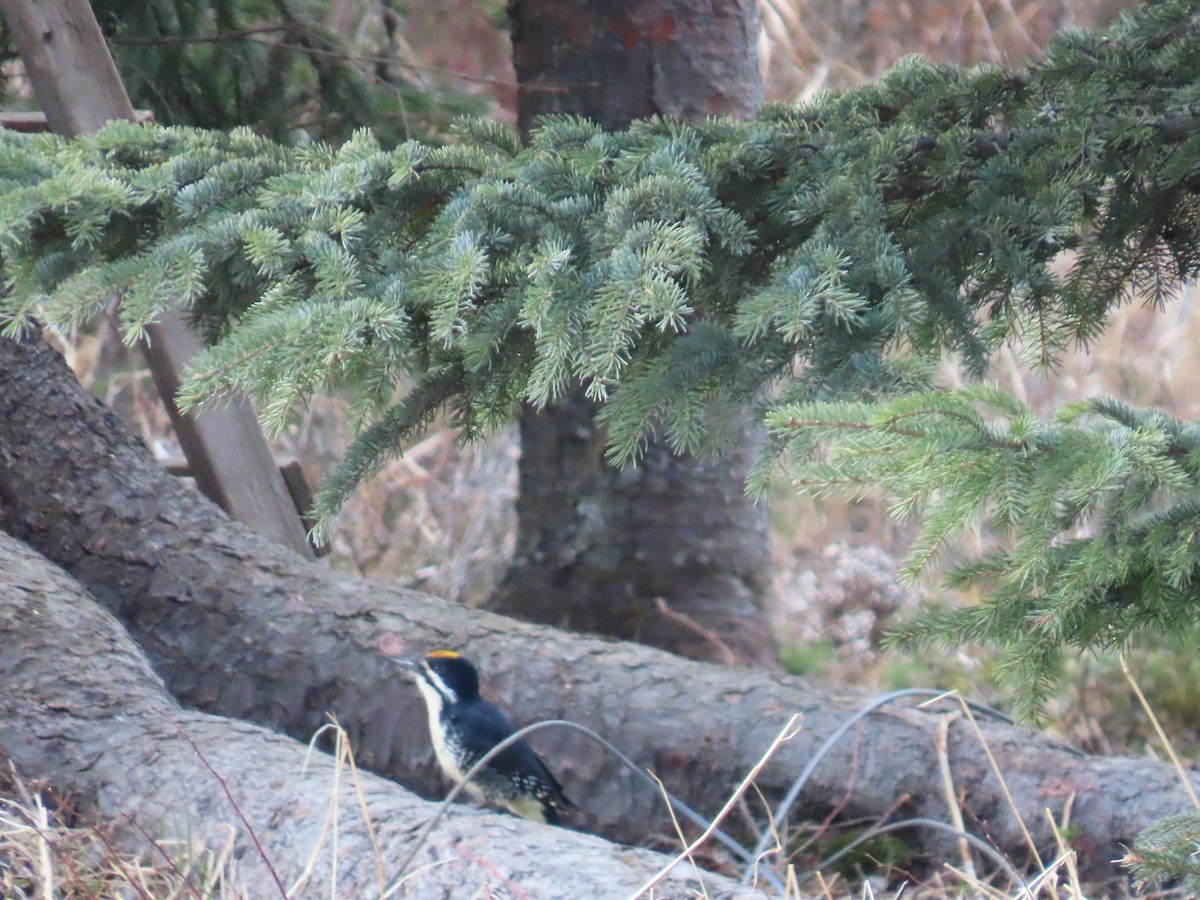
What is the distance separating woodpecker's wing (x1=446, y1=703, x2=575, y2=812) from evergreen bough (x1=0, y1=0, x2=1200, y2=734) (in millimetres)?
908

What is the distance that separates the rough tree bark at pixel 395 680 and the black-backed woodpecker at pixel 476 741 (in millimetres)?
219

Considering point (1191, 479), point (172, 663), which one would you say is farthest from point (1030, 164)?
point (172, 663)

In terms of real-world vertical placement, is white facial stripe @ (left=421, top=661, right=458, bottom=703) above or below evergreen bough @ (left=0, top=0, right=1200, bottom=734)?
below

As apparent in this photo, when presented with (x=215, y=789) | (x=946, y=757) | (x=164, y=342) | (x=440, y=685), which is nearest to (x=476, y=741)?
(x=440, y=685)

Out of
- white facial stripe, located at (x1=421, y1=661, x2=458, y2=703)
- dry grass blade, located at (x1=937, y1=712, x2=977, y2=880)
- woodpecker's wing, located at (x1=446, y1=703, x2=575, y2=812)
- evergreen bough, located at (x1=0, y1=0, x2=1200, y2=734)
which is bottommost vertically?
dry grass blade, located at (x1=937, y1=712, x2=977, y2=880)

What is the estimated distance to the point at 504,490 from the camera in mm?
6207

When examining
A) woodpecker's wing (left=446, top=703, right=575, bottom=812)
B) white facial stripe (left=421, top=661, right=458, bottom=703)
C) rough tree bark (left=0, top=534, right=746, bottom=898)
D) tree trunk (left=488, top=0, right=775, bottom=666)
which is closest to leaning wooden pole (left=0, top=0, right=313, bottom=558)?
rough tree bark (left=0, top=534, right=746, bottom=898)

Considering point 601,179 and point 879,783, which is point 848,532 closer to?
point 879,783

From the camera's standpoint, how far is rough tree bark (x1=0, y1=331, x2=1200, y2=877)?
9.64 feet

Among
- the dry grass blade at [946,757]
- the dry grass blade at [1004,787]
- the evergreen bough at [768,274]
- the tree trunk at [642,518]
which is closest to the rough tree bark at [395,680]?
the dry grass blade at [946,757]

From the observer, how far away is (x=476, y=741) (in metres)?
2.82

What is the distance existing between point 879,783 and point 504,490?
11.3 feet

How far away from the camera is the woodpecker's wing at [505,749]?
111 inches

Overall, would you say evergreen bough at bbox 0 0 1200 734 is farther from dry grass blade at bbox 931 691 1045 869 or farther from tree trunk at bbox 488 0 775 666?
tree trunk at bbox 488 0 775 666
